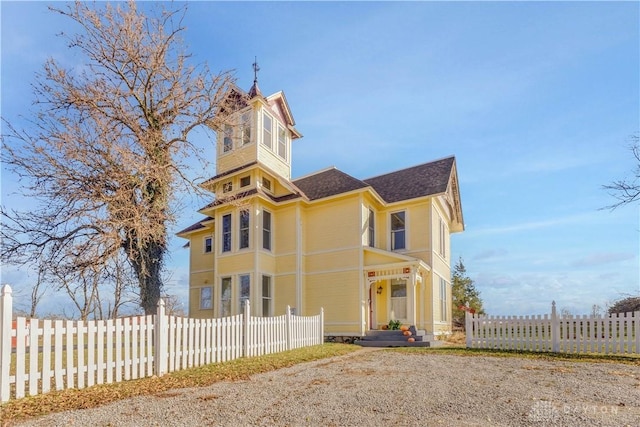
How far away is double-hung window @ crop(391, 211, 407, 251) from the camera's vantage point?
58.2 ft

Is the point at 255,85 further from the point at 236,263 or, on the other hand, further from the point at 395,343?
the point at 395,343

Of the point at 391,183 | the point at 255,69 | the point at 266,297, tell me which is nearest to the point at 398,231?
the point at 391,183

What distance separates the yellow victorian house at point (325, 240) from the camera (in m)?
16.3

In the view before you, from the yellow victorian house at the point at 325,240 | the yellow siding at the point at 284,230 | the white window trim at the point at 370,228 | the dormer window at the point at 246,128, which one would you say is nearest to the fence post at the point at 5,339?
the yellow victorian house at the point at 325,240

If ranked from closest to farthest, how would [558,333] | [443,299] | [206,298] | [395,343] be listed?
[558,333] → [395,343] → [443,299] → [206,298]

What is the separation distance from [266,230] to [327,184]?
11.5 ft

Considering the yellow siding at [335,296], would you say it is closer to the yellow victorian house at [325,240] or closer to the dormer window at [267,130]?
the yellow victorian house at [325,240]

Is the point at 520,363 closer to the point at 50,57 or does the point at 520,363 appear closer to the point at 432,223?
the point at 432,223

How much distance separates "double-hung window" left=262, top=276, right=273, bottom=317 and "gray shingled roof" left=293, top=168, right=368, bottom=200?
13.6ft

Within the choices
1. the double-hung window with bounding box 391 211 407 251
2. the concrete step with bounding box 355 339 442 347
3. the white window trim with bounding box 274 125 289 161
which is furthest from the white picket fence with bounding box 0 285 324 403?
the white window trim with bounding box 274 125 289 161

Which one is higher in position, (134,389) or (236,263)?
(236,263)

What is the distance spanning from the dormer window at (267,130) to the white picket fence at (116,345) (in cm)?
957

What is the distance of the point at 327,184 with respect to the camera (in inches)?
728

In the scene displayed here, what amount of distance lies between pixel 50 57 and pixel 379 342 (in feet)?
45.4
